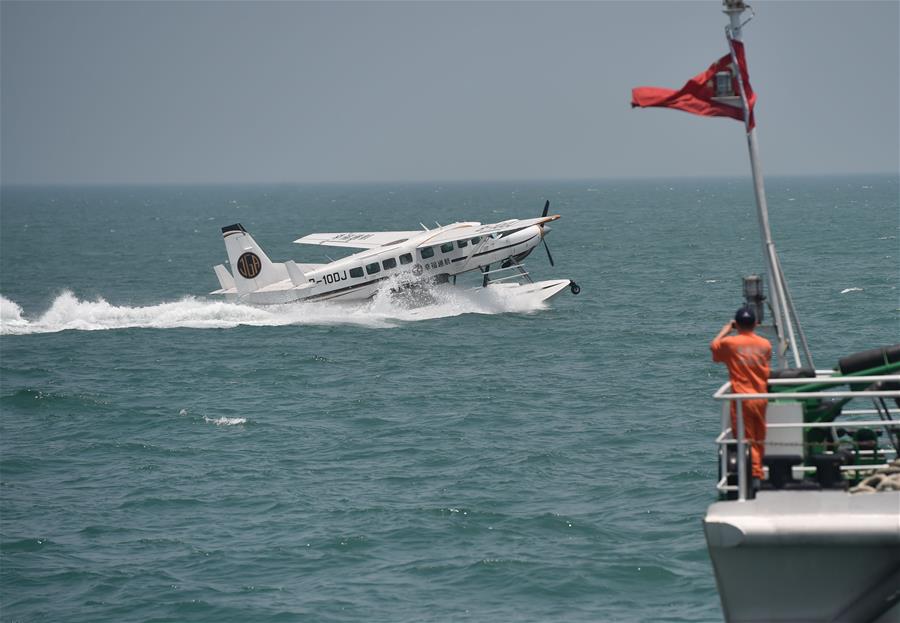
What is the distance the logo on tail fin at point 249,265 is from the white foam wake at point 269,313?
1.55 m

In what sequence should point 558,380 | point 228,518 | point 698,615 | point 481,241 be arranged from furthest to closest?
point 481,241 → point 558,380 → point 228,518 → point 698,615

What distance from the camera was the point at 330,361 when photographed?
37.7 m

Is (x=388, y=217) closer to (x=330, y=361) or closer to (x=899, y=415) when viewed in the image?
A: (x=330, y=361)

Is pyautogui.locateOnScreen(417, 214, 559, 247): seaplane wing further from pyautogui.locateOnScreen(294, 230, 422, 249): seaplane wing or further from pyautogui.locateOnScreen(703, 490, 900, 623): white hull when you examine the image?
pyautogui.locateOnScreen(703, 490, 900, 623): white hull

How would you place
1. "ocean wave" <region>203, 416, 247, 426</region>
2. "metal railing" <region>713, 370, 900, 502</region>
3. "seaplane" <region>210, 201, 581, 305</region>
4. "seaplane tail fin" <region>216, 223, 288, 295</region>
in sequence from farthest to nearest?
"seaplane" <region>210, 201, 581, 305</region>
"seaplane tail fin" <region>216, 223, 288, 295</region>
"ocean wave" <region>203, 416, 247, 426</region>
"metal railing" <region>713, 370, 900, 502</region>

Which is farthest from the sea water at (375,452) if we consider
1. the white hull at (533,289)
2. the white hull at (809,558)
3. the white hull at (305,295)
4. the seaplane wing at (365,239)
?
the white hull at (809,558)

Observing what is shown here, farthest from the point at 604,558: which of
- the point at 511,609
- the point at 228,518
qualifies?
the point at 228,518

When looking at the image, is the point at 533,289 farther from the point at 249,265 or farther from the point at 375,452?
the point at 375,452

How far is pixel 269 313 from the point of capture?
146 feet

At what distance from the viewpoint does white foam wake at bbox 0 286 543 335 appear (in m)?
44.3

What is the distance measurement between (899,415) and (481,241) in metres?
25.1

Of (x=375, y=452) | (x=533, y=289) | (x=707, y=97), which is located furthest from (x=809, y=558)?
(x=533, y=289)

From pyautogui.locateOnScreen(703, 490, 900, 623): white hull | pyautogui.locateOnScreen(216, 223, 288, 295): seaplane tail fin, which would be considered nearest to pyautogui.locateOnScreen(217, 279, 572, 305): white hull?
pyautogui.locateOnScreen(216, 223, 288, 295): seaplane tail fin

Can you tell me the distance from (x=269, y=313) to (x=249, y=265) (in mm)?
2117
